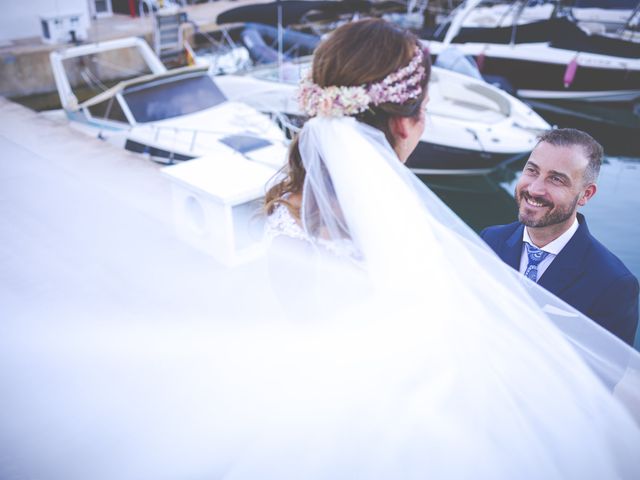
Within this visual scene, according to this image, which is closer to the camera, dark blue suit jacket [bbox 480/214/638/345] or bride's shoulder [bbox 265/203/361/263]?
bride's shoulder [bbox 265/203/361/263]

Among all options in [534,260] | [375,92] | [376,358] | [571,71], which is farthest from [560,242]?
[571,71]

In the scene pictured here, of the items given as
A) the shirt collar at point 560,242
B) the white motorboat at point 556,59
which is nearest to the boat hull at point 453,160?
the white motorboat at point 556,59

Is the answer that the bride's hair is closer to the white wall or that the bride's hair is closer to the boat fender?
the boat fender

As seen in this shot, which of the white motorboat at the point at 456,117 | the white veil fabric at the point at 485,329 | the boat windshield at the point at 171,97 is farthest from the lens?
the white motorboat at the point at 456,117

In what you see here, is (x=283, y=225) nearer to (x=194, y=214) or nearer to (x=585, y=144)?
(x=585, y=144)

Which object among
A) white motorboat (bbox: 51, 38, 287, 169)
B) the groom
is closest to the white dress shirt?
the groom

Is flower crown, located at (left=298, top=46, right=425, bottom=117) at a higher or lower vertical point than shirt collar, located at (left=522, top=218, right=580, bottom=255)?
higher

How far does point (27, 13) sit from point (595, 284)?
15.6 m

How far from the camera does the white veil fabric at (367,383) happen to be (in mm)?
1577

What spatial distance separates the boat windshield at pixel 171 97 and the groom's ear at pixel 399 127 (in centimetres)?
647

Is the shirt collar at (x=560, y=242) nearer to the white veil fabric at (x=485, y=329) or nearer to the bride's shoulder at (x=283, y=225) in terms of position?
the white veil fabric at (x=485, y=329)

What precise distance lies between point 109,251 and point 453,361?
9.57ft

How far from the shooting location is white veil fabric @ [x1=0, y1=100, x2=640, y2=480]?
5.17ft

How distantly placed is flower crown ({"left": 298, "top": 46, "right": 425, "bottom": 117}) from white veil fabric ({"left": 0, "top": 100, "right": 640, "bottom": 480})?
0.24 feet
